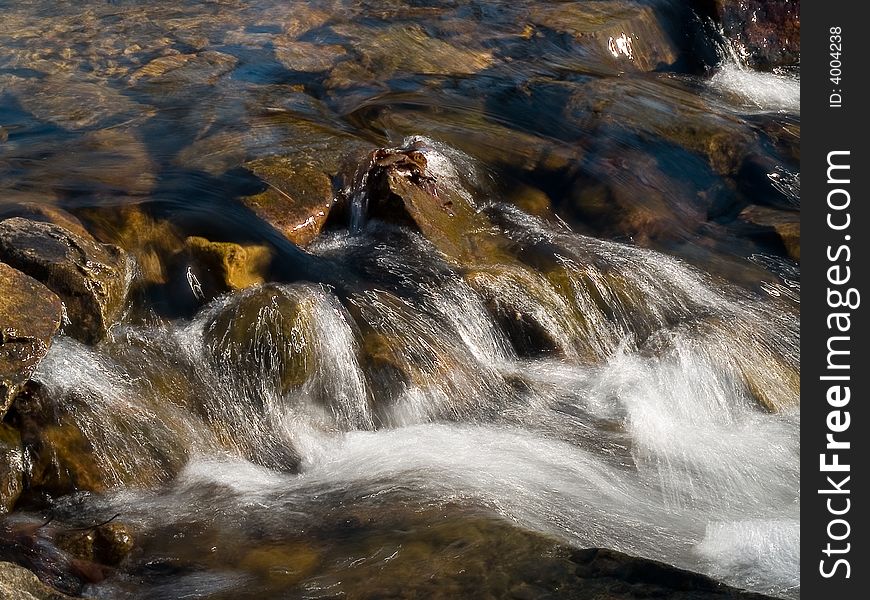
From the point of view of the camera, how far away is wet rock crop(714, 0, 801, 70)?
12.2 m

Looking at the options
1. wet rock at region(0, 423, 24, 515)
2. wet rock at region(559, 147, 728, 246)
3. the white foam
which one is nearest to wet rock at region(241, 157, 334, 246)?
wet rock at region(559, 147, 728, 246)

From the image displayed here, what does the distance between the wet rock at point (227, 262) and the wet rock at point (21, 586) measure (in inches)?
109

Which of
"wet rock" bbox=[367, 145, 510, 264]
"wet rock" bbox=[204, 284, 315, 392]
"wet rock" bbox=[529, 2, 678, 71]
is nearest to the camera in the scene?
"wet rock" bbox=[204, 284, 315, 392]

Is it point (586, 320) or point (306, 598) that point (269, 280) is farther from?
point (306, 598)

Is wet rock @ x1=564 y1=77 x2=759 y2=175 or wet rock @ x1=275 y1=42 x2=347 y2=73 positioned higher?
wet rock @ x1=275 y1=42 x2=347 y2=73

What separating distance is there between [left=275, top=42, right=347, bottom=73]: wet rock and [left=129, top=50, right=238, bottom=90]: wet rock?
0.57m

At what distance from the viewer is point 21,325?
5148 mm

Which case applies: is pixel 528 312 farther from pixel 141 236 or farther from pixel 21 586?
pixel 21 586

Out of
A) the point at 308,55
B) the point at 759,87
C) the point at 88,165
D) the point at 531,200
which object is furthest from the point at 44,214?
the point at 759,87

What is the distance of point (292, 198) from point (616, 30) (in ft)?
19.2

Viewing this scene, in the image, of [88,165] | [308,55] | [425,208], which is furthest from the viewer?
[308,55]

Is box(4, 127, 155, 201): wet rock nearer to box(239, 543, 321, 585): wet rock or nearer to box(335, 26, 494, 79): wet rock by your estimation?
box(335, 26, 494, 79): wet rock

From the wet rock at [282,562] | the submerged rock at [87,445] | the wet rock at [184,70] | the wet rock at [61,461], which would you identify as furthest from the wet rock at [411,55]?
the wet rock at [282,562]

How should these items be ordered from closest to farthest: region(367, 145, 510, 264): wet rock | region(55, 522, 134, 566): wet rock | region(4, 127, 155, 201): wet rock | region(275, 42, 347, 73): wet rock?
region(55, 522, 134, 566): wet rock → region(367, 145, 510, 264): wet rock → region(4, 127, 155, 201): wet rock → region(275, 42, 347, 73): wet rock
